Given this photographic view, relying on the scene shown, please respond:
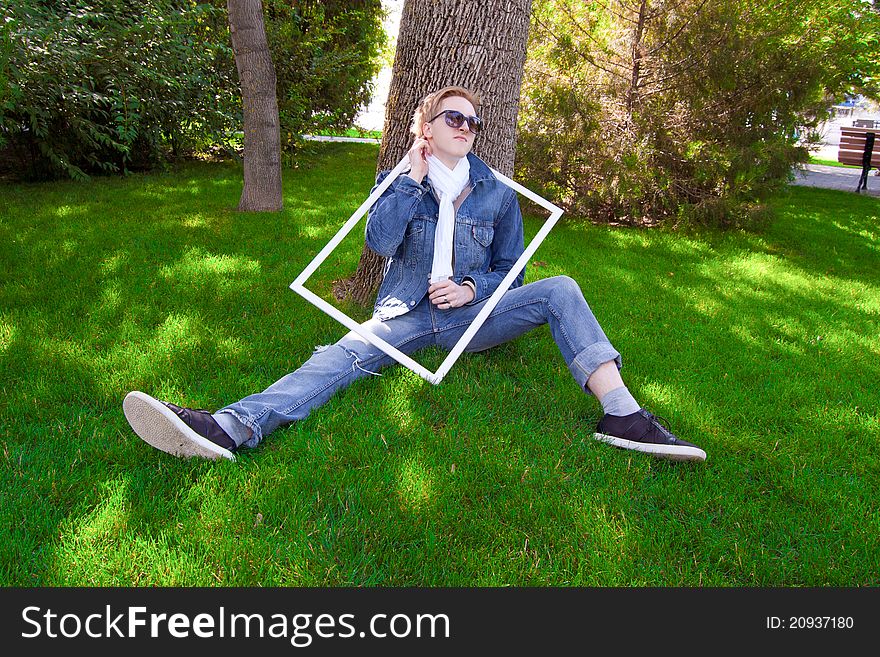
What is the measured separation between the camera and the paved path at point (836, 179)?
508 inches

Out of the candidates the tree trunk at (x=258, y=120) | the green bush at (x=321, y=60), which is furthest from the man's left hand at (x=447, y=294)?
the green bush at (x=321, y=60)

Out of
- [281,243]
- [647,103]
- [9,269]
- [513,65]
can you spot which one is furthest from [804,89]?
[9,269]

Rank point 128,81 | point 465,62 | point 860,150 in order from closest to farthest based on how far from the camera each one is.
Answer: point 465,62 < point 128,81 < point 860,150

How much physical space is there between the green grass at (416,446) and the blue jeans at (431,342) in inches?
4.5

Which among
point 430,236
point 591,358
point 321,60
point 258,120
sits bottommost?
point 591,358

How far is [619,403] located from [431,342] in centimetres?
103

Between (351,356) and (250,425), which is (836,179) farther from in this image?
(250,425)

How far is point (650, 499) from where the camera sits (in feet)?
8.16

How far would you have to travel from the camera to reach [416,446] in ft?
8.97

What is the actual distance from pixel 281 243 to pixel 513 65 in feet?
8.72

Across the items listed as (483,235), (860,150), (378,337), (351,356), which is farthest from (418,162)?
(860,150)

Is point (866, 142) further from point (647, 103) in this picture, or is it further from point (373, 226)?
point (373, 226)

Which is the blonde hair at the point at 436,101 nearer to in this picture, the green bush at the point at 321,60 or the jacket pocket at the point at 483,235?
the jacket pocket at the point at 483,235

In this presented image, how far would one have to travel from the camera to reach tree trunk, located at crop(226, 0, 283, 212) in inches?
262
